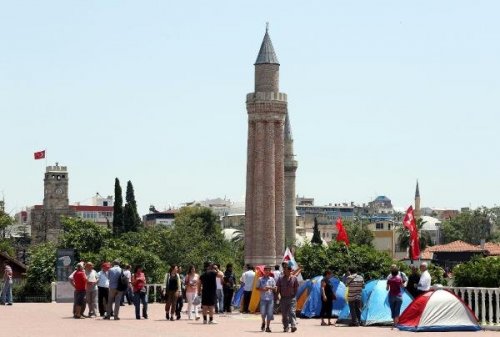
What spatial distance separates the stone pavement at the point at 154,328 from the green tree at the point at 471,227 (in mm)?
127518

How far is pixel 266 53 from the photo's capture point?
71.2 meters

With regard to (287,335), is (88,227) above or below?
above

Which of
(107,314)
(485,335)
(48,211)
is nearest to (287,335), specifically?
(485,335)

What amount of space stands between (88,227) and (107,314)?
148ft

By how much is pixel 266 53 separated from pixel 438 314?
5036cm

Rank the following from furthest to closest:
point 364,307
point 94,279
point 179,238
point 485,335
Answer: point 179,238, point 94,279, point 364,307, point 485,335

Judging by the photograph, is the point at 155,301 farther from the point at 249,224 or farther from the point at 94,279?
the point at 249,224

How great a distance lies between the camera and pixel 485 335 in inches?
829

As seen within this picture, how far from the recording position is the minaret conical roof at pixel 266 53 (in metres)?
71.1

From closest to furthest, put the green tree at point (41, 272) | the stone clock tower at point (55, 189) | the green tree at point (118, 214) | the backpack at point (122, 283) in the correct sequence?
the backpack at point (122, 283) → the green tree at point (41, 272) → the green tree at point (118, 214) → the stone clock tower at point (55, 189)

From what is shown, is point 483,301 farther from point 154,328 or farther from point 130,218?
point 130,218

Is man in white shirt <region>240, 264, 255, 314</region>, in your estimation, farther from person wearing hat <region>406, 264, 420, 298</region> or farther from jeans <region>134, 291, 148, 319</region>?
person wearing hat <region>406, 264, 420, 298</region>

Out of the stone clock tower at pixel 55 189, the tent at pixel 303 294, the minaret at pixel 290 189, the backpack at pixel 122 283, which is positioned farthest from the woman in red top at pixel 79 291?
the stone clock tower at pixel 55 189

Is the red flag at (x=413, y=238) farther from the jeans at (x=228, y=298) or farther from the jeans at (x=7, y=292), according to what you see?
the jeans at (x=7, y=292)
